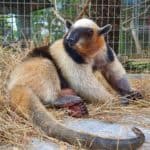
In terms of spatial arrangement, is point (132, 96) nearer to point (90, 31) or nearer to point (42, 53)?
point (90, 31)

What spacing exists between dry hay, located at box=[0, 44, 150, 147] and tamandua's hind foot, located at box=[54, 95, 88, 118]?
0.30 ft

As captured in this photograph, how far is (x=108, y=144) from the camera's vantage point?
324 cm

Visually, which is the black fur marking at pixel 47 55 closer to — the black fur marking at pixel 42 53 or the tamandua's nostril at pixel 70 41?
the black fur marking at pixel 42 53

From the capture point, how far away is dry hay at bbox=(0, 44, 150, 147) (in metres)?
3.50

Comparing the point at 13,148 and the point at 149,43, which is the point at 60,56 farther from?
the point at 149,43

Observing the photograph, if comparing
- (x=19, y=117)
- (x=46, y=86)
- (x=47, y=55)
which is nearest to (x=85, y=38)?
(x=47, y=55)

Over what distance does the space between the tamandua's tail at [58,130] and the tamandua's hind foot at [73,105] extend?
380mm

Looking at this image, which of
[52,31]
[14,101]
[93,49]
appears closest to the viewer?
[14,101]

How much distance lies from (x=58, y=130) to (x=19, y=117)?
1.87ft

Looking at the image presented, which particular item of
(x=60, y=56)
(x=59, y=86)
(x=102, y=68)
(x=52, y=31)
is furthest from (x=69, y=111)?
(x=52, y=31)

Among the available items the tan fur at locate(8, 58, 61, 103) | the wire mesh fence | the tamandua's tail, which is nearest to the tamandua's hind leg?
the tan fur at locate(8, 58, 61, 103)

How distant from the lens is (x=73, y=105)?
4.39 meters

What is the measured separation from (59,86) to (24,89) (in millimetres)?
494

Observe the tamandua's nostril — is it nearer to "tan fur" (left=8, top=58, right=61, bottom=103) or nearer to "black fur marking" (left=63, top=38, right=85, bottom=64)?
"black fur marking" (left=63, top=38, right=85, bottom=64)
